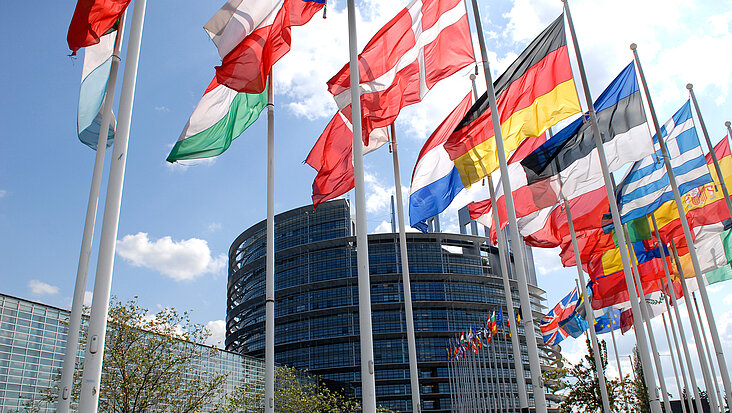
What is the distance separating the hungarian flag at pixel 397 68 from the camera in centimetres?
1323

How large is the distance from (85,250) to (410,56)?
328 inches

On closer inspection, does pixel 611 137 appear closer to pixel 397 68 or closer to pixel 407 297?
pixel 397 68

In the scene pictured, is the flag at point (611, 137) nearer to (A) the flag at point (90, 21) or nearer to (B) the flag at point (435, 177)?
(B) the flag at point (435, 177)

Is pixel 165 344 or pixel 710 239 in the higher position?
pixel 710 239

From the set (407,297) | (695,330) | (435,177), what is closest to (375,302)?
(695,330)

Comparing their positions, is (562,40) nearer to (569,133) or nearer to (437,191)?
(569,133)

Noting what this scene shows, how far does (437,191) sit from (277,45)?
7.00 meters

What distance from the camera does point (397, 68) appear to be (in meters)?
13.3

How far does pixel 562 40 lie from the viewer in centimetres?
1460

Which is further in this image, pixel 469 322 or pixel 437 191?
pixel 469 322

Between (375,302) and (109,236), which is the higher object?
(375,302)

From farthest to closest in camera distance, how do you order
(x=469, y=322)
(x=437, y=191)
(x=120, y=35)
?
(x=469, y=322)
(x=437, y=191)
(x=120, y=35)

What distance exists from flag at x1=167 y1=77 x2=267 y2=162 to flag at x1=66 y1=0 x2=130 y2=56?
2403mm

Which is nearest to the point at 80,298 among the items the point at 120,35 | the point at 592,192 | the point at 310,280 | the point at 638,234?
the point at 120,35
